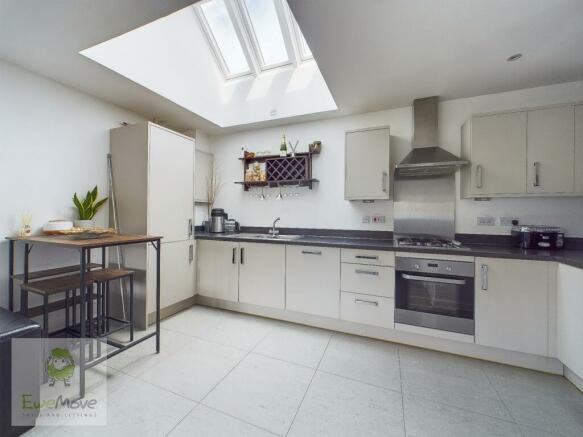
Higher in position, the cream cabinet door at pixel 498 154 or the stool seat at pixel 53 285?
the cream cabinet door at pixel 498 154

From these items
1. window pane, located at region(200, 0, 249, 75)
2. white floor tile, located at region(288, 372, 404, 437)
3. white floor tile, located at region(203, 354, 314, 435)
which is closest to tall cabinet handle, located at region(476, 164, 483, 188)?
white floor tile, located at region(288, 372, 404, 437)

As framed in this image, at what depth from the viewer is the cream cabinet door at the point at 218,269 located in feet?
9.10

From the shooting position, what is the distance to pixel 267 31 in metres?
2.88

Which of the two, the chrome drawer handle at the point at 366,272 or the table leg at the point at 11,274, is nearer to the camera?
the table leg at the point at 11,274

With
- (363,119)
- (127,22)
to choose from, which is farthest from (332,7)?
(363,119)

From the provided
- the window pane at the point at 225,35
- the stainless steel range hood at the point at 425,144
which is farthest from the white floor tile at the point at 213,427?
the window pane at the point at 225,35

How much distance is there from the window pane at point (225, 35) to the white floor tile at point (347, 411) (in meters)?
3.60

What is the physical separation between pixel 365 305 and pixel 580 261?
A: 1458 millimetres

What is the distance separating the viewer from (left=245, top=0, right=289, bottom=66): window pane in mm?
2705

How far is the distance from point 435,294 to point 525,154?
1.43 meters

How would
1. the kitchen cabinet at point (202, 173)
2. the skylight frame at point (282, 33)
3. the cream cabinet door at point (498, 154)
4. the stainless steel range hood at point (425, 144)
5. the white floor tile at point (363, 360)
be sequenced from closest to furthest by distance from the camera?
1. the white floor tile at point (363, 360)
2. the cream cabinet door at point (498, 154)
3. the stainless steel range hood at point (425, 144)
4. the skylight frame at point (282, 33)
5. the kitchen cabinet at point (202, 173)

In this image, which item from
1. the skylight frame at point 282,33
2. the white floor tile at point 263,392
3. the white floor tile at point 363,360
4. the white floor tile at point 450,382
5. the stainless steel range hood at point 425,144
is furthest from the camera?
the skylight frame at point 282,33

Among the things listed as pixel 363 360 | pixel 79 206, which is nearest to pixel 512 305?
pixel 363 360

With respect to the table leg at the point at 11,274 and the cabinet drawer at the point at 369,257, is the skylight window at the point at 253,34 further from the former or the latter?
the table leg at the point at 11,274
